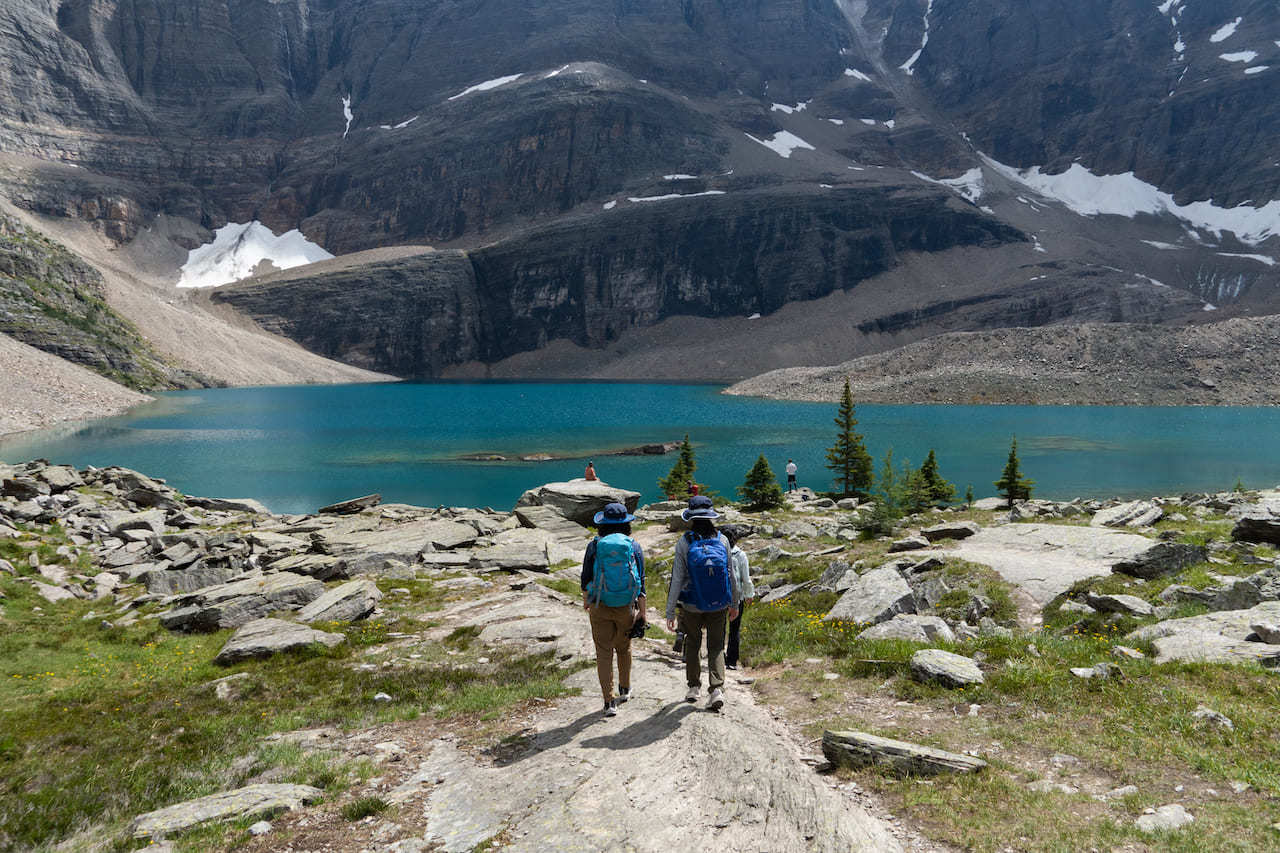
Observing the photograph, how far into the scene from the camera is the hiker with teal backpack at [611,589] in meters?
8.91

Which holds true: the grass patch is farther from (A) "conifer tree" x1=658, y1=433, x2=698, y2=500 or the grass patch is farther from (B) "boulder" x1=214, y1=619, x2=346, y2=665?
(A) "conifer tree" x1=658, y1=433, x2=698, y2=500

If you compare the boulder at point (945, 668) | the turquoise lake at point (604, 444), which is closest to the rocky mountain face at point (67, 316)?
the turquoise lake at point (604, 444)

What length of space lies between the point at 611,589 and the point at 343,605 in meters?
8.70

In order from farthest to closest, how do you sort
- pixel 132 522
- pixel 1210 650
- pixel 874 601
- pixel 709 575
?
1. pixel 132 522
2. pixel 874 601
3. pixel 1210 650
4. pixel 709 575

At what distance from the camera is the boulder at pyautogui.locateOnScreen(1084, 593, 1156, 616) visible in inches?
453

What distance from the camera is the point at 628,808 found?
646cm

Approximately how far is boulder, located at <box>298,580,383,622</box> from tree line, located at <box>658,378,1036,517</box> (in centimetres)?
1311

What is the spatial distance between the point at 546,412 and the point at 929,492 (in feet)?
244

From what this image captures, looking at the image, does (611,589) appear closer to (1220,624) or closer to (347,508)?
(1220,624)

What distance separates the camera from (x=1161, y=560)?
1384 centimetres

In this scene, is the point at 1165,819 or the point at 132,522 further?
the point at 132,522

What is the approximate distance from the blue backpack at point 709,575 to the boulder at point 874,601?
4.26m

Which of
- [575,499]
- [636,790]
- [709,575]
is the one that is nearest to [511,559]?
[575,499]

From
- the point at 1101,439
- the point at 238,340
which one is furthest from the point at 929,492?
the point at 238,340
